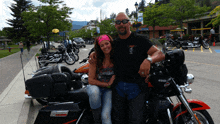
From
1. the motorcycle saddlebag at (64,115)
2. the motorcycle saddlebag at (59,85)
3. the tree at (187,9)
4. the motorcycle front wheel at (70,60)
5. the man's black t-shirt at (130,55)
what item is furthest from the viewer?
the tree at (187,9)

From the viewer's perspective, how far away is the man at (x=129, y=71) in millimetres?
2324

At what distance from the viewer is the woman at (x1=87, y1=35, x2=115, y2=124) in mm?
2381

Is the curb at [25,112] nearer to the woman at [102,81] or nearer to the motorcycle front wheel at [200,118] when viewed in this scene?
the woman at [102,81]

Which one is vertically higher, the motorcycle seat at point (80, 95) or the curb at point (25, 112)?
the motorcycle seat at point (80, 95)

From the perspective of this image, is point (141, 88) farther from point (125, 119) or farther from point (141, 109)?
point (125, 119)

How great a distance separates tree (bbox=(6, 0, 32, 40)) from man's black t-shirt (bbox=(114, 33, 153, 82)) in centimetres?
5770

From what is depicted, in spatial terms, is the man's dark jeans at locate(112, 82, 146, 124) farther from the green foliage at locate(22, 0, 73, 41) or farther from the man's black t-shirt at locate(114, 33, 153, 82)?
the green foliage at locate(22, 0, 73, 41)

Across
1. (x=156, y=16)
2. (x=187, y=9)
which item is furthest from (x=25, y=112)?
(x=187, y=9)

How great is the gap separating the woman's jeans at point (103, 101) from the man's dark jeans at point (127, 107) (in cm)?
6

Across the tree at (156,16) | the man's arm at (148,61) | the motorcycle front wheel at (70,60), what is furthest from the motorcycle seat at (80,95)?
the tree at (156,16)

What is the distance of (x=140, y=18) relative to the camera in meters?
29.8

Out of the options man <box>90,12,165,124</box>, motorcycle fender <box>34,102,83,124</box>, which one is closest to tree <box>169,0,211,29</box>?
man <box>90,12,165,124</box>

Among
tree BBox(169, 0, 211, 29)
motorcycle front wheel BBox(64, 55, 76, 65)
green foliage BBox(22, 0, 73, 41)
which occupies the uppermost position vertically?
tree BBox(169, 0, 211, 29)

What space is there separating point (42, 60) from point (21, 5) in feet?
183
